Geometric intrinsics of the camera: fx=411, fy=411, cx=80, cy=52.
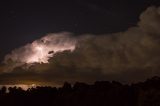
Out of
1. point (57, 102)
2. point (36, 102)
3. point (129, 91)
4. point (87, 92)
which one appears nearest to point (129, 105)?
point (129, 91)

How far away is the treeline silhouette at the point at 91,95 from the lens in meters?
125

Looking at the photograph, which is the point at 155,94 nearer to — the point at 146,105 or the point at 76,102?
the point at 146,105

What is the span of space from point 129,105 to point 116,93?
27.0ft

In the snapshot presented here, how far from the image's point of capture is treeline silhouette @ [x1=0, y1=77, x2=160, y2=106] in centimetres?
12499

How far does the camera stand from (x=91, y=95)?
152 m

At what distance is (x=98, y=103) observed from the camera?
146 metres

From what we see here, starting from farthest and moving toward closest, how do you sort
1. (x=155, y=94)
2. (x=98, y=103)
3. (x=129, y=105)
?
(x=98, y=103) < (x=129, y=105) < (x=155, y=94)

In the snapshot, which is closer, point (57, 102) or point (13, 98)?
point (57, 102)

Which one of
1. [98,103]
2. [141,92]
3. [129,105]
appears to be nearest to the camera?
[141,92]

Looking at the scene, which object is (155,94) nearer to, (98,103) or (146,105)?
(146,105)

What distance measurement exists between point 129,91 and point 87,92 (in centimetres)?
2306

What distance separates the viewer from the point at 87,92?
155125 mm

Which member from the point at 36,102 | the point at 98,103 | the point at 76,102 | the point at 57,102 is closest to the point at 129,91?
the point at 98,103

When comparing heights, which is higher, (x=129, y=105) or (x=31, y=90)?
(x=31, y=90)
